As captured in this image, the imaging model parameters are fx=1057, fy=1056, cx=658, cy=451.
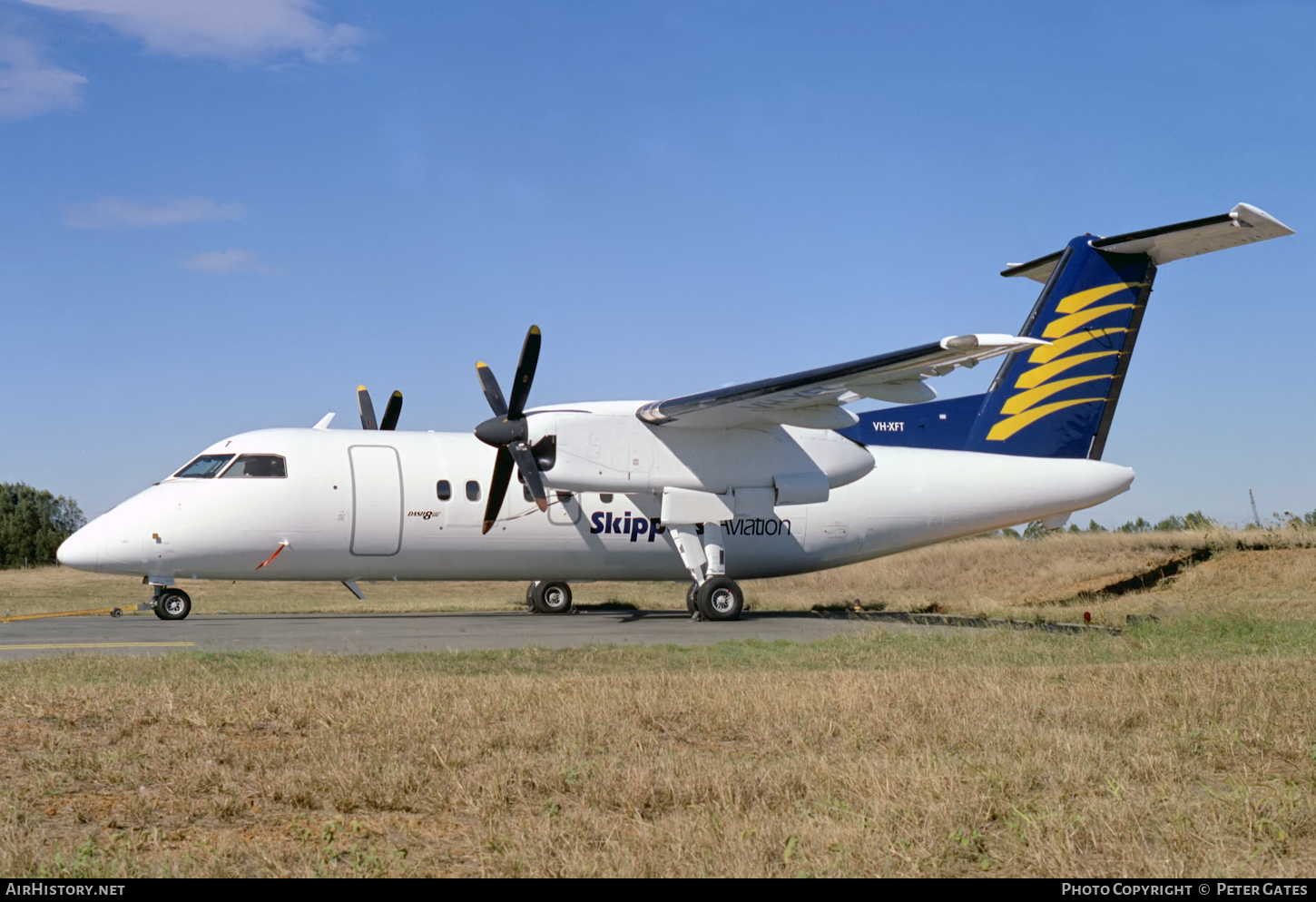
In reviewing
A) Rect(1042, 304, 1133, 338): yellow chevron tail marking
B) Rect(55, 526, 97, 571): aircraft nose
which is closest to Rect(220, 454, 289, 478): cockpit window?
Rect(55, 526, 97, 571): aircraft nose

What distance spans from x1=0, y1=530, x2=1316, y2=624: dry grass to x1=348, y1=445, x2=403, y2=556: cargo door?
201 inches

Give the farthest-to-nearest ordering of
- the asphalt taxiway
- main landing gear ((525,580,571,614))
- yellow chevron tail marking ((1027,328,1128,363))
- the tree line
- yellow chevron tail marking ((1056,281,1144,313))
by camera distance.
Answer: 1. the tree line
2. main landing gear ((525,580,571,614))
3. yellow chevron tail marking ((1027,328,1128,363))
4. yellow chevron tail marking ((1056,281,1144,313))
5. the asphalt taxiway

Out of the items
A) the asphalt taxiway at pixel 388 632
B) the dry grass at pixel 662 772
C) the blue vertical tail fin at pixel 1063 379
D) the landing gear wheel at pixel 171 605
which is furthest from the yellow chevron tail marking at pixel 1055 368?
the landing gear wheel at pixel 171 605

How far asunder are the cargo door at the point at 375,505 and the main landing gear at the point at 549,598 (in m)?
4.08

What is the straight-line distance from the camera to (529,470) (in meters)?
17.9

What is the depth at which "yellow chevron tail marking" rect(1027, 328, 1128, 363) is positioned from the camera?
2188cm

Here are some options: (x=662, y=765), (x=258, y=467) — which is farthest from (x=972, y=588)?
(x=662, y=765)

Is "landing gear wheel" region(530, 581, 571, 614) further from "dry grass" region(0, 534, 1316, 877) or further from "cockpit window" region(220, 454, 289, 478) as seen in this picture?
"dry grass" region(0, 534, 1316, 877)

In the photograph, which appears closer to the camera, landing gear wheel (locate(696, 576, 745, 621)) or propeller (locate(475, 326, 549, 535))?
propeller (locate(475, 326, 549, 535))

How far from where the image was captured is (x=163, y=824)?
208 inches

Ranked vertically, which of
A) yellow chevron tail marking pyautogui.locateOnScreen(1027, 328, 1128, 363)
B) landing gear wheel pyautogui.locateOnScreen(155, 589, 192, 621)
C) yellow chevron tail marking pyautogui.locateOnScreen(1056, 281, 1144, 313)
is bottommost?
landing gear wheel pyautogui.locateOnScreen(155, 589, 192, 621)

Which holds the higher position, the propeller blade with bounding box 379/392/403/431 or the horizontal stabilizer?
the horizontal stabilizer

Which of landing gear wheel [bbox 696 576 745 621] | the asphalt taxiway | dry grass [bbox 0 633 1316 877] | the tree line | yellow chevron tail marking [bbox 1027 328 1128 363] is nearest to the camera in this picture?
dry grass [bbox 0 633 1316 877]

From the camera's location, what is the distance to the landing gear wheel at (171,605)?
1862 centimetres
